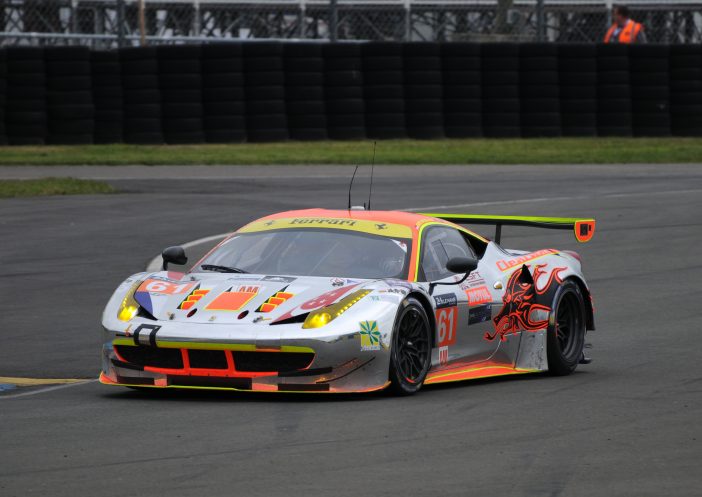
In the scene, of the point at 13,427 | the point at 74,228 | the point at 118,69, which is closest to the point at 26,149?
the point at 118,69

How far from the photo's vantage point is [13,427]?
7.07 meters

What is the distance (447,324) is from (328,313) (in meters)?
1.10

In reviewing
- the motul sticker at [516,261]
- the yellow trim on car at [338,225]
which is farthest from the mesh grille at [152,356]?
the motul sticker at [516,261]

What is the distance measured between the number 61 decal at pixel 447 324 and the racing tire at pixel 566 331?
1.12 metres

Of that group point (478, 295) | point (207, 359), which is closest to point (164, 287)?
point (207, 359)

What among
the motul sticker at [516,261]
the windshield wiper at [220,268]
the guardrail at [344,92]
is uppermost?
the guardrail at [344,92]

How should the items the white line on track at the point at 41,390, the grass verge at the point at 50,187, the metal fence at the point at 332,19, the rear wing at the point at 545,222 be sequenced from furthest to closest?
the metal fence at the point at 332,19, the grass verge at the point at 50,187, the rear wing at the point at 545,222, the white line on track at the point at 41,390

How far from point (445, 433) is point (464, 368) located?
2183 millimetres

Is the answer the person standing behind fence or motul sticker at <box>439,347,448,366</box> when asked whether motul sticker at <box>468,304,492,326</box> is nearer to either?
motul sticker at <box>439,347,448,366</box>

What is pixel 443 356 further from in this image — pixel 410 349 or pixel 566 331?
pixel 566 331

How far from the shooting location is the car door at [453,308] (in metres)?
8.88

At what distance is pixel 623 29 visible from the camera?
26812mm

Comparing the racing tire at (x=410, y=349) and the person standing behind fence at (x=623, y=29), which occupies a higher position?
the person standing behind fence at (x=623, y=29)

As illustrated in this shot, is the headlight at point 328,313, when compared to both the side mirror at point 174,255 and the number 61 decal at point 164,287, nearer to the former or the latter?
the number 61 decal at point 164,287
